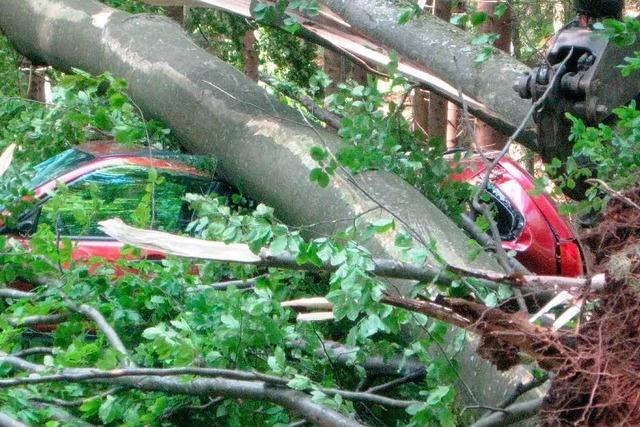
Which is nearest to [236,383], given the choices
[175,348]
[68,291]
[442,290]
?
[175,348]

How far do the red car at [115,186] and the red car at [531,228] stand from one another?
97.8 inches

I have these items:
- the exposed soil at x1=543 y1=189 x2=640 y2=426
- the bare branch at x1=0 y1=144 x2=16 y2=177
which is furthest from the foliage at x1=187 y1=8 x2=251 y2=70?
the exposed soil at x1=543 y1=189 x2=640 y2=426

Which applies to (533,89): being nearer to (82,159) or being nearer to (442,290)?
(442,290)

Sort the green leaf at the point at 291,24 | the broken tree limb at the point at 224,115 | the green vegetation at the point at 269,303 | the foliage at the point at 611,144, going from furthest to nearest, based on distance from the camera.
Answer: the green leaf at the point at 291,24 → the broken tree limb at the point at 224,115 → the foliage at the point at 611,144 → the green vegetation at the point at 269,303

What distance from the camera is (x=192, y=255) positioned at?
11.2ft

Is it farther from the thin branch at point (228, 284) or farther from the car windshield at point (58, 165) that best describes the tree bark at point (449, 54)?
the car windshield at point (58, 165)

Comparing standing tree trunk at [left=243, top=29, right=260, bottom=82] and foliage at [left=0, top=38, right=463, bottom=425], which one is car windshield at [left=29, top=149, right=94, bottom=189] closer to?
foliage at [left=0, top=38, right=463, bottom=425]

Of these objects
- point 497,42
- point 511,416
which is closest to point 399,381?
point 511,416

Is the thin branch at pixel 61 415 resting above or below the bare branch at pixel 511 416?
below

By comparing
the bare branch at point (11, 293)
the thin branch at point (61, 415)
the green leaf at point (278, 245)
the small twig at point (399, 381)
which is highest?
the green leaf at point (278, 245)

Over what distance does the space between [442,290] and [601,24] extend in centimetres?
140

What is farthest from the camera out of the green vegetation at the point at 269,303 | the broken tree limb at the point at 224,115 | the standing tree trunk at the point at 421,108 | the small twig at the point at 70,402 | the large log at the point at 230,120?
the standing tree trunk at the point at 421,108

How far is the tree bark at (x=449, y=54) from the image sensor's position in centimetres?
533

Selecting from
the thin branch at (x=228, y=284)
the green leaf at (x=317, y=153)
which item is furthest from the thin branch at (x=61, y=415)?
the green leaf at (x=317, y=153)
